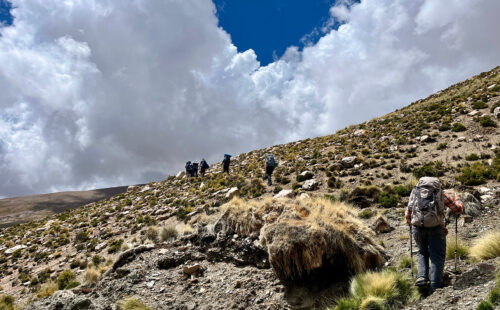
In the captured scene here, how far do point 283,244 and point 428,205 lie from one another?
3.28 m

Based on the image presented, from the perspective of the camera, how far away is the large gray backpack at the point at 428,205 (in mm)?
5141

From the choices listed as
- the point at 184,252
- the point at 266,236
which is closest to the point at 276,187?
the point at 184,252

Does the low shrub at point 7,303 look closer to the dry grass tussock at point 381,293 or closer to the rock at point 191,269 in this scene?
the rock at point 191,269

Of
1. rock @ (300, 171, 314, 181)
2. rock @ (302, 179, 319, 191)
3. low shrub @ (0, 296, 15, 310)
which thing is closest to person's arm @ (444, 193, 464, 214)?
rock @ (302, 179, 319, 191)

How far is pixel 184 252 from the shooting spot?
10023mm

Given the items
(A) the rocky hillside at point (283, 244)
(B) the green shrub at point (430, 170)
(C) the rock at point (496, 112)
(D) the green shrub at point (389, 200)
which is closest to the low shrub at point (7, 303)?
(A) the rocky hillside at point (283, 244)

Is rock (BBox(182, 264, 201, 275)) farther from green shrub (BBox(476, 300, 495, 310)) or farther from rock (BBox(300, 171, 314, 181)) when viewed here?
rock (BBox(300, 171, 314, 181))

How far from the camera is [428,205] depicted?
5.19 metres

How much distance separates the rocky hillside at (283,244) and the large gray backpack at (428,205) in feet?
3.46

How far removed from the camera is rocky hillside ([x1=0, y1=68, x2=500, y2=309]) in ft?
22.5

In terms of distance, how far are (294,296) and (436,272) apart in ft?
10.1

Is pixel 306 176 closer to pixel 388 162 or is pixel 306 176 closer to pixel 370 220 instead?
pixel 388 162

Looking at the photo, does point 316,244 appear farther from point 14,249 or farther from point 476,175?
point 14,249

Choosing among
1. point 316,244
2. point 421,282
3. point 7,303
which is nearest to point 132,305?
point 316,244
